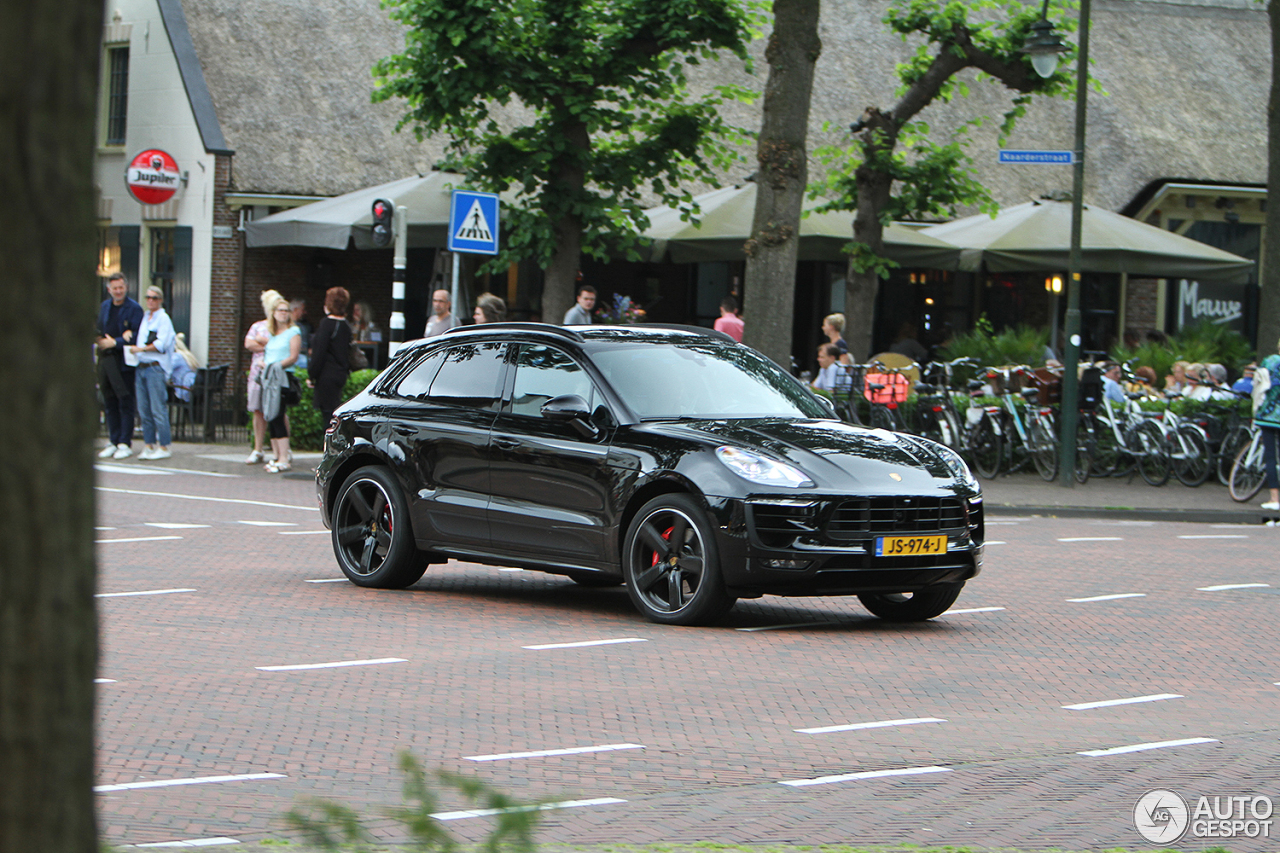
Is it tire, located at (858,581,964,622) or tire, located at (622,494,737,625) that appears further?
tire, located at (858,581,964,622)

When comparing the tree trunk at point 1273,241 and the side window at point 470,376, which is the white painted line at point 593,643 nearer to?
the side window at point 470,376

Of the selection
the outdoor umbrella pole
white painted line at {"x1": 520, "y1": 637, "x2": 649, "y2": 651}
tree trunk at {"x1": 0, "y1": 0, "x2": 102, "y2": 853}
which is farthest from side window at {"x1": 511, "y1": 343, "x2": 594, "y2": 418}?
the outdoor umbrella pole

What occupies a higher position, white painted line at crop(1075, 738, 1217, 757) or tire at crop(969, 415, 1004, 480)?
tire at crop(969, 415, 1004, 480)

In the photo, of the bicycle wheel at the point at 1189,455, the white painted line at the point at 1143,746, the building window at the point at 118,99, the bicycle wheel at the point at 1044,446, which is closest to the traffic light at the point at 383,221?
the bicycle wheel at the point at 1044,446

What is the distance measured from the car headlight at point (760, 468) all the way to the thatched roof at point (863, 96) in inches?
807

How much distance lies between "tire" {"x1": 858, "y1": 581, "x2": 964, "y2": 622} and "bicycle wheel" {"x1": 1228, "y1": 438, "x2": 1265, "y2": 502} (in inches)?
392

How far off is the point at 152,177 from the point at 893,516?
68.1ft

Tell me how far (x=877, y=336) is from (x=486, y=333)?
22.8 metres

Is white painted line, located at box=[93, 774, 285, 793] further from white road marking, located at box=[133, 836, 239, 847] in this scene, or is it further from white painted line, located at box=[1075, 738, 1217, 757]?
white painted line, located at box=[1075, 738, 1217, 757]

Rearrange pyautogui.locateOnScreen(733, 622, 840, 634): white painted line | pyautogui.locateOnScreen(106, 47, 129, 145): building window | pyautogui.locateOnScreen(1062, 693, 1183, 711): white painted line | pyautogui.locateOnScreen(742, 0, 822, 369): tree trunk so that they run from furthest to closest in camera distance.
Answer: pyautogui.locateOnScreen(106, 47, 129, 145): building window → pyautogui.locateOnScreen(742, 0, 822, 369): tree trunk → pyautogui.locateOnScreen(733, 622, 840, 634): white painted line → pyautogui.locateOnScreen(1062, 693, 1183, 711): white painted line

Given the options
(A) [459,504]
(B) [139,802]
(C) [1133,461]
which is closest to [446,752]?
(B) [139,802]

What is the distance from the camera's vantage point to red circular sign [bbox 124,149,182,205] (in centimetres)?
2664

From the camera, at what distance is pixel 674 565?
901 centimetres

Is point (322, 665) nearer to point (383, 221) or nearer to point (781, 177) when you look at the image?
point (781, 177)
